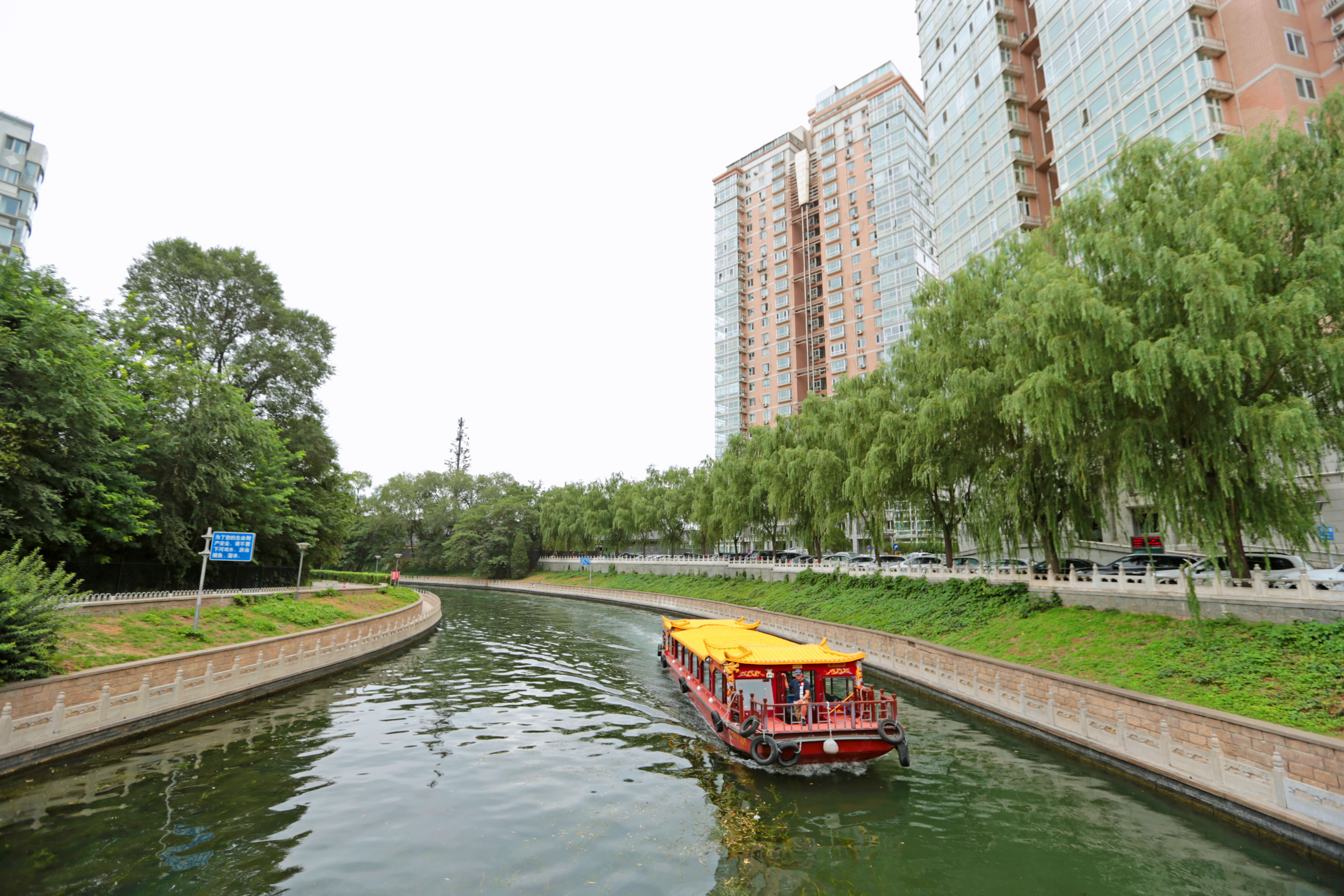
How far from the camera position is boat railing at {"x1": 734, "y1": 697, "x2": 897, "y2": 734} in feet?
44.4

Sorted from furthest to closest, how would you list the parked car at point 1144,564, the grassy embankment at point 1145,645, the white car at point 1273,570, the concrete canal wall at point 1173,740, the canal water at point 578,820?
1. the parked car at point 1144,564
2. the white car at point 1273,570
3. the grassy embankment at point 1145,645
4. the concrete canal wall at point 1173,740
5. the canal water at point 578,820

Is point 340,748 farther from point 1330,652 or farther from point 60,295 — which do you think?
point 1330,652

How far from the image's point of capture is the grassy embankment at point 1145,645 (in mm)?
12914

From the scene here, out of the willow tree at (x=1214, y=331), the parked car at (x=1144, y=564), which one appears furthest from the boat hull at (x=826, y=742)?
the parked car at (x=1144, y=564)

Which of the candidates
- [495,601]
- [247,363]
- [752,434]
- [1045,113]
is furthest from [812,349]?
[247,363]

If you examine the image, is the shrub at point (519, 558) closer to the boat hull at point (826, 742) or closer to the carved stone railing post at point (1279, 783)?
the boat hull at point (826, 742)

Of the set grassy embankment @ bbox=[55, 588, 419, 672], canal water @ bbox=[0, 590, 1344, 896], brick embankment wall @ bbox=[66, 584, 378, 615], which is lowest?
canal water @ bbox=[0, 590, 1344, 896]

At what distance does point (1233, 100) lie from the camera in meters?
31.3

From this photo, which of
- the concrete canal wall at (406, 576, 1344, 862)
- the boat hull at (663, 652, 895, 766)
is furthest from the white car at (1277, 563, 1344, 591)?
the boat hull at (663, 652, 895, 766)

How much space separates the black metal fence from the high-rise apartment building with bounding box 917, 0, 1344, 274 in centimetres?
4336

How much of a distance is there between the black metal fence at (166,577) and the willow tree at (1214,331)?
3416cm

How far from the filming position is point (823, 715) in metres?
14.0

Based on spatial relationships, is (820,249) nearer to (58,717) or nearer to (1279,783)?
(1279,783)

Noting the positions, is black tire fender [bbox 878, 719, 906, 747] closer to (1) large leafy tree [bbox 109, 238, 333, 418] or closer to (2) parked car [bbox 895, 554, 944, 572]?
(2) parked car [bbox 895, 554, 944, 572]
